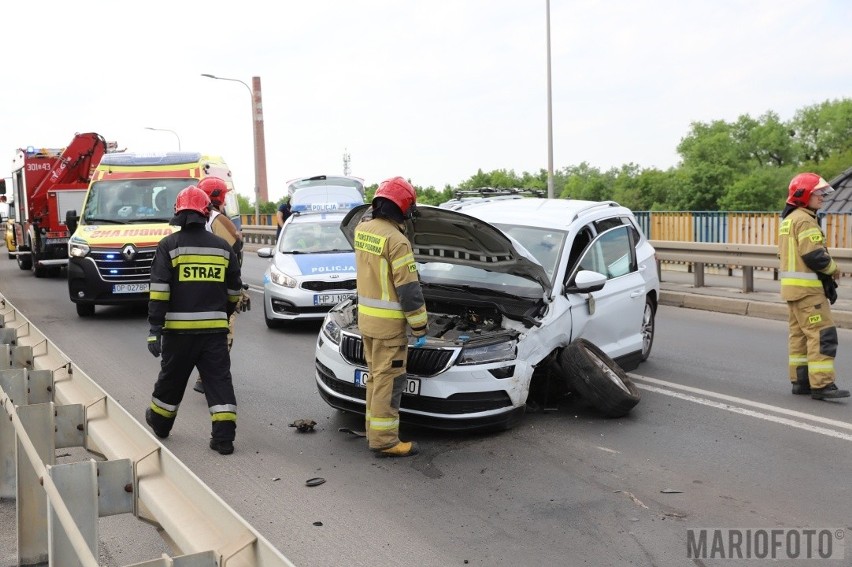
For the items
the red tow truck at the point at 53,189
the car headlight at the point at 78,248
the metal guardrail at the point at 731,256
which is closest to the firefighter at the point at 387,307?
the car headlight at the point at 78,248

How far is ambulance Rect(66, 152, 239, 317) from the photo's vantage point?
13.3 meters

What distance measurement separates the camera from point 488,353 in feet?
21.2

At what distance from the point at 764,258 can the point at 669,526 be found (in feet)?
35.3

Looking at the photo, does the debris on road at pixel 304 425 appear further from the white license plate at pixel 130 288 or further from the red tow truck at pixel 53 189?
the red tow truck at pixel 53 189

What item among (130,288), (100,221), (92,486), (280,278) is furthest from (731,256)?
(92,486)

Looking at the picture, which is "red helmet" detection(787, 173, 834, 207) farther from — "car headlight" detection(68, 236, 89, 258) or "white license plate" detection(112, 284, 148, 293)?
"car headlight" detection(68, 236, 89, 258)

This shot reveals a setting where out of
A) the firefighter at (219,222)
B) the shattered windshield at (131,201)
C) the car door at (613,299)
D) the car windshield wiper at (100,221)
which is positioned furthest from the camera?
the shattered windshield at (131,201)

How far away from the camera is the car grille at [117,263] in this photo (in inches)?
522

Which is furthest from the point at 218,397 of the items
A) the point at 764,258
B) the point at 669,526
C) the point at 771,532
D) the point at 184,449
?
the point at 764,258

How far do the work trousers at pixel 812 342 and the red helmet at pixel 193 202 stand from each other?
4.99 meters

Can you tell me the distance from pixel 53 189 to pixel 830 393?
19394 millimetres

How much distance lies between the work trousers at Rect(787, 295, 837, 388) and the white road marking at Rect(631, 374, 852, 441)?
53 cm

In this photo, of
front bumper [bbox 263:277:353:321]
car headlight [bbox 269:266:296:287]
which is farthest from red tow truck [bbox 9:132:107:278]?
front bumper [bbox 263:277:353:321]

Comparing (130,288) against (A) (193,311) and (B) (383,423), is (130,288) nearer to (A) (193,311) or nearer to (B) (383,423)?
(A) (193,311)
